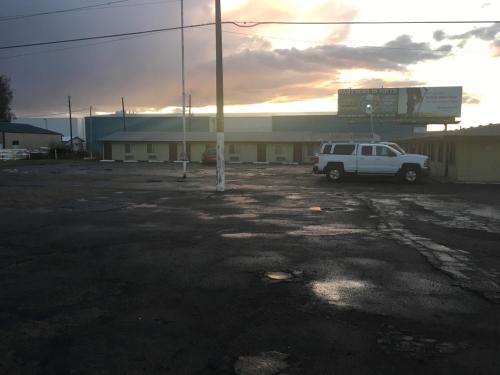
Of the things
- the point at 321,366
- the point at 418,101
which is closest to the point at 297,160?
the point at 418,101

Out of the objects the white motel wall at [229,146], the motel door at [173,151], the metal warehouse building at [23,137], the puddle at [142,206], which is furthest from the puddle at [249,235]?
the metal warehouse building at [23,137]

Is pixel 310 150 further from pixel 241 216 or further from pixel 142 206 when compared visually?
pixel 241 216

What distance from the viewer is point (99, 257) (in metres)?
8.16

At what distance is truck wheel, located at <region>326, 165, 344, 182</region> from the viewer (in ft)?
85.3

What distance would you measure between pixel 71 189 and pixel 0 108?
8879cm

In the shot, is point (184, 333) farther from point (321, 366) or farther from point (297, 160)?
point (297, 160)

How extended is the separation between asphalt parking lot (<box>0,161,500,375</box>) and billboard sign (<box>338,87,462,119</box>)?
49.3 metres

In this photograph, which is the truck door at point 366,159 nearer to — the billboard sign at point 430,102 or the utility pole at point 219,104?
the utility pole at point 219,104

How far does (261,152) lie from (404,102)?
61.3 ft

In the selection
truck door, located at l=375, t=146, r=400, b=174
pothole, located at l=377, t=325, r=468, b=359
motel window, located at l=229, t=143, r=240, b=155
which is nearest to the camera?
pothole, located at l=377, t=325, r=468, b=359

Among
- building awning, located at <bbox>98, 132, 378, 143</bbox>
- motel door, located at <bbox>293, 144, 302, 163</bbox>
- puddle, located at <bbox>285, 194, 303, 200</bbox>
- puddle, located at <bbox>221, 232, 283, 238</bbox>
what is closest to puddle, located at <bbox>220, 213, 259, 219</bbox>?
puddle, located at <bbox>221, 232, 283, 238</bbox>

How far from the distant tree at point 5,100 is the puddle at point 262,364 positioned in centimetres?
10601

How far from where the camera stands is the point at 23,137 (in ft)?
268

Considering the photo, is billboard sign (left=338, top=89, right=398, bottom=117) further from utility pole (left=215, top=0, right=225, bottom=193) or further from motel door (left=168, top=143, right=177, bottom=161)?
utility pole (left=215, top=0, right=225, bottom=193)
